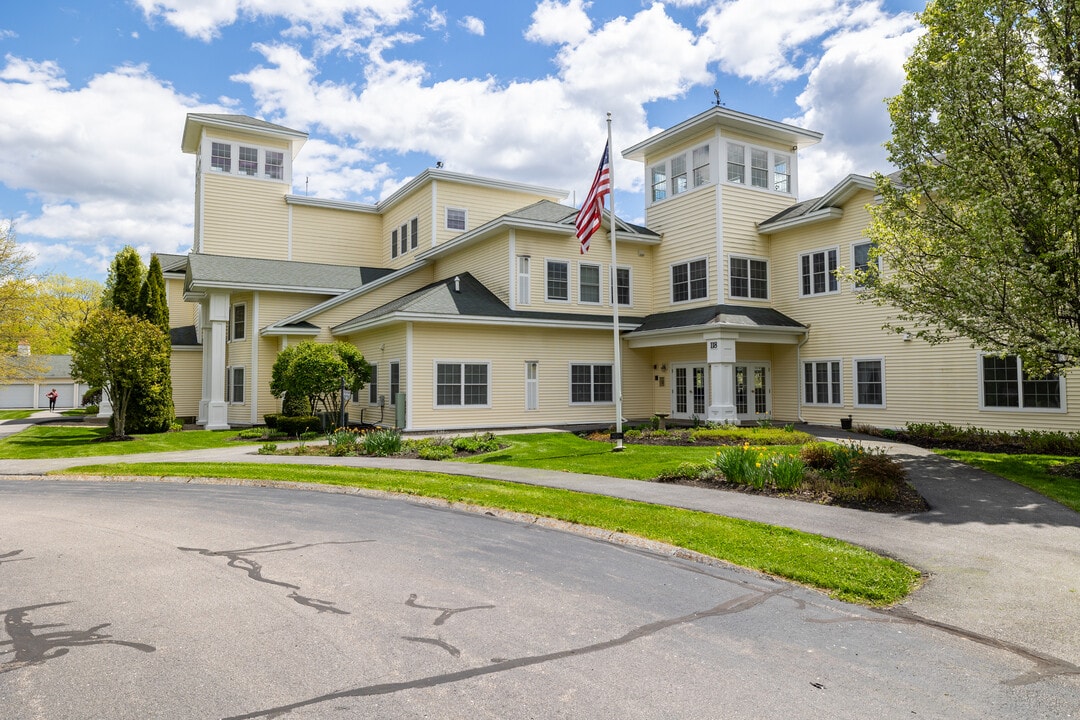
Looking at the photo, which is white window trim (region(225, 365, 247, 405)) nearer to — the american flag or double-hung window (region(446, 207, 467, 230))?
double-hung window (region(446, 207, 467, 230))

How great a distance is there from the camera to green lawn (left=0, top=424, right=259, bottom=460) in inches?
740

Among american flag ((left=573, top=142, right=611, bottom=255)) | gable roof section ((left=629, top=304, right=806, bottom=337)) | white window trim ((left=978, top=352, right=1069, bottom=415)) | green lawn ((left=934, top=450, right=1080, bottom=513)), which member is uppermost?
american flag ((left=573, top=142, right=611, bottom=255))

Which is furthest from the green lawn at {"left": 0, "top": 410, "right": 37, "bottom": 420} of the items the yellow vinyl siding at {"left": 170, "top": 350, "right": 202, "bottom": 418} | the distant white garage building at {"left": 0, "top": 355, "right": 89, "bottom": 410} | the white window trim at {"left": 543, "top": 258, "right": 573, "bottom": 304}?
the white window trim at {"left": 543, "top": 258, "right": 573, "bottom": 304}

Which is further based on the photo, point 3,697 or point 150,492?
point 150,492

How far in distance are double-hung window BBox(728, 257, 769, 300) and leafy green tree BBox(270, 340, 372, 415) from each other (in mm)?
13438

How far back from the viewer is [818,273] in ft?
78.0

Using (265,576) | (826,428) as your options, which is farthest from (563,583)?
(826,428)

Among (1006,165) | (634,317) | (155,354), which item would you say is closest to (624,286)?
(634,317)

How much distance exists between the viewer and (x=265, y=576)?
664 centimetres

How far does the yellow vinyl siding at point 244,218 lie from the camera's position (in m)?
30.8

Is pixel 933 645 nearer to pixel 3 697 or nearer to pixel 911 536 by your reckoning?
pixel 911 536

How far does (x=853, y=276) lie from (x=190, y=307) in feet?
105

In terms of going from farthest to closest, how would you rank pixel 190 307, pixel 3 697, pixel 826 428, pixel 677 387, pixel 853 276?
pixel 190 307 → pixel 677 387 → pixel 826 428 → pixel 853 276 → pixel 3 697

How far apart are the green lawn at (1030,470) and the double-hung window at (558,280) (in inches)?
523
